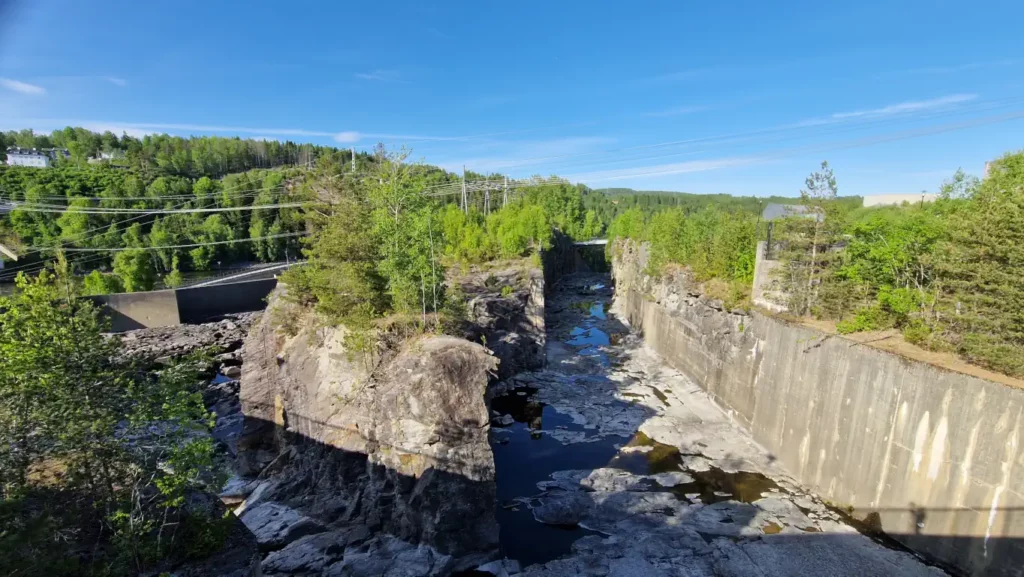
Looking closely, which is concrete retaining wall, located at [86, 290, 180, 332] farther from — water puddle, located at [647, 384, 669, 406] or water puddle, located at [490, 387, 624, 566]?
water puddle, located at [647, 384, 669, 406]

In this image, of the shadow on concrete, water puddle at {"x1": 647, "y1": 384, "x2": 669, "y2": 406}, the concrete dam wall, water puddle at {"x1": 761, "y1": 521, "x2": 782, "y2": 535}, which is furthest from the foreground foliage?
water puddle at {"x1": 647, "y1": 384, "x2": 669, "y2": 406}

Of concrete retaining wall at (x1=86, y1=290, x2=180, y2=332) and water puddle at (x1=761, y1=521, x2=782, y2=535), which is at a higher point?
concrete retaining wall at (x1=86, y1=290, x2=180, y2=332)

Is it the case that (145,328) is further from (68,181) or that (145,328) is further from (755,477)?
(68,181)

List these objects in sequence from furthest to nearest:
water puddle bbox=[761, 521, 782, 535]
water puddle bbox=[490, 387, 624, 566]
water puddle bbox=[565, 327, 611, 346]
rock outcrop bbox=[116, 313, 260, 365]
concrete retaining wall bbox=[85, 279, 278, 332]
A: concrete retaining wall bbox=[85, 279, 278, 332]
water puddle bbox=[565, 327, 611, 346]
rock outcrop bbox=[116, 313, 260, 365]
water puddle bbox=[490, 387, 624, 566]
water puddle bbox=[761, 521, 782, 535]

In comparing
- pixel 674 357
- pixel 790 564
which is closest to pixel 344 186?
pixel 790 564

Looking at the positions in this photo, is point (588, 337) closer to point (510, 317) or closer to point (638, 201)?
point (510, 317)

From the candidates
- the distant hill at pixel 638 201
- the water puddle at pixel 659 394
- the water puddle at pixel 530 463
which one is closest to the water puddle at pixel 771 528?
the water puddle at pixel 530 463
